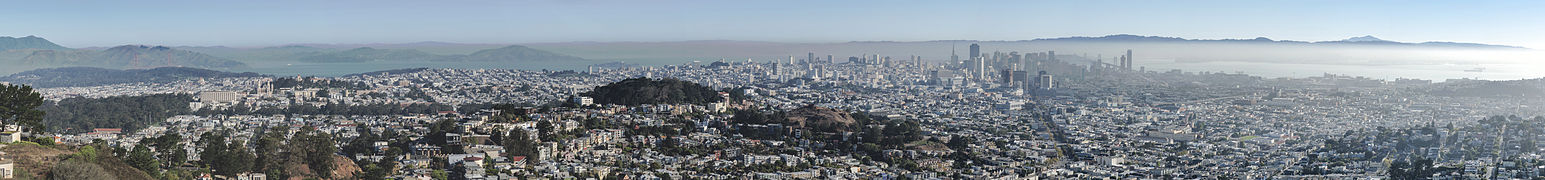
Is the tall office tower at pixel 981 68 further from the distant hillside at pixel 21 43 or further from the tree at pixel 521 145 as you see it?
the distant hillside at pixel 21 43

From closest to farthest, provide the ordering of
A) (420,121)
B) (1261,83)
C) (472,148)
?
(472,148)
(420,121)
(1261,83)

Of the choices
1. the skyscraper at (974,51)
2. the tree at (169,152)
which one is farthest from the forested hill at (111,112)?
the skyscraper at (974,51)

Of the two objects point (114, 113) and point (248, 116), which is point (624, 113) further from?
point (114, 113)

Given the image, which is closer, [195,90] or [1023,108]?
[1023,108]

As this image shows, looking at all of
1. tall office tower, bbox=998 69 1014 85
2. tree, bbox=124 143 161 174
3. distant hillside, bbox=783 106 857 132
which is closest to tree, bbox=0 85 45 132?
tree, bbox=124 143 161 174

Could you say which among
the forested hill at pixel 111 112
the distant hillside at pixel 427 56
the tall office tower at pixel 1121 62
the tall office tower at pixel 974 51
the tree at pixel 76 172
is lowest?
the forested hill at pixel 111 112

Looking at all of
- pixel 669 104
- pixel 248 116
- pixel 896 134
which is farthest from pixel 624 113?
pixel 248 116
